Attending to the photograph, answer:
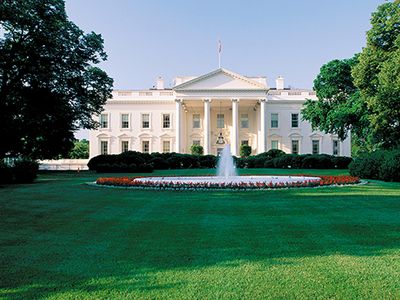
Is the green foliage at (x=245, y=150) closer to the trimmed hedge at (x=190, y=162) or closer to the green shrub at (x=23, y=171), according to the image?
the trimmed hedge at (x=190, y=162)

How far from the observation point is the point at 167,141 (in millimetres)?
57125

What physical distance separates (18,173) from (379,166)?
18772 mm

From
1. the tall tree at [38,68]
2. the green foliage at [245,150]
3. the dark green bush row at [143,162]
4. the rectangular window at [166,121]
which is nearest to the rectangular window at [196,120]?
the rectangular window at [166,121]

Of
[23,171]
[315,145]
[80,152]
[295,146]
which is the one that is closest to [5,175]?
[23,171]

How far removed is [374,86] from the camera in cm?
2667

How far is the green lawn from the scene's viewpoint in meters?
4.11

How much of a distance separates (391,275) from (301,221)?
3386 millimetres

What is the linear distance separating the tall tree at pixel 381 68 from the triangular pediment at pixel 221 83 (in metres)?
25.3

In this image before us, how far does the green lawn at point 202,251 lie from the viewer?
4109 millimetres

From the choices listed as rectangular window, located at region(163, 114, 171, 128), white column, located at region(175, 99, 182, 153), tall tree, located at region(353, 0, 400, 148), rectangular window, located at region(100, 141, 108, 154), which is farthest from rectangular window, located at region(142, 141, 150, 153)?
tall tree, located at region(353, 0, 400, 148)

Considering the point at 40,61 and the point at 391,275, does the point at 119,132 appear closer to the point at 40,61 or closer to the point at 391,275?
the point at 40,61

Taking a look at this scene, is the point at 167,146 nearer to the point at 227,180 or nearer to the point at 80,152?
the point at 80,152

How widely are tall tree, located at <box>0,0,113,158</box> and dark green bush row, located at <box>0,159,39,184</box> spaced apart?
413 cm

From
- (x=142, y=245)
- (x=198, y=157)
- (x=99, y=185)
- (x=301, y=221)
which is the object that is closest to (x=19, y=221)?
(x=142, y=245)
